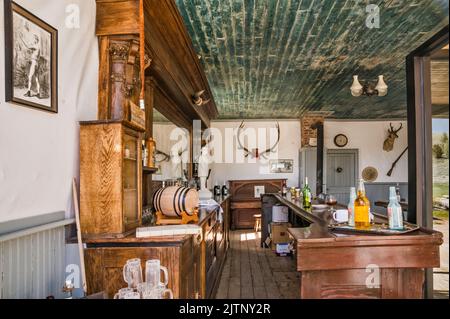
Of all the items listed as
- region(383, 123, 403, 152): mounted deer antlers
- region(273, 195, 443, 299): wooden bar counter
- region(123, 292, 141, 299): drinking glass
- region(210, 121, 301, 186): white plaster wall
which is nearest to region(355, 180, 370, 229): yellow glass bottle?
region(273, 195, 443, 299): wooden bar counter

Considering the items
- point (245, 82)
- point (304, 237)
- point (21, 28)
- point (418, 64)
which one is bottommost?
point (304, 237)

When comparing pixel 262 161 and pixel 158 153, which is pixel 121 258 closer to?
pixel 158 153

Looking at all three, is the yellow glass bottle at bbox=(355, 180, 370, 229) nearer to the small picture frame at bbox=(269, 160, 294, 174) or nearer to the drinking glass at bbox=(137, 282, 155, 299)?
the drinking glass at bbox=(137, 282, 155, 299)

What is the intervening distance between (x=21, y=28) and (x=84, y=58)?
49 centimetres

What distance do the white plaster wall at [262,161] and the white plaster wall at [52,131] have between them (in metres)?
6.65

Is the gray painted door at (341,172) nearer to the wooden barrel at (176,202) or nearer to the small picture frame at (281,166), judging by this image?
the small picture frame at (281,166)

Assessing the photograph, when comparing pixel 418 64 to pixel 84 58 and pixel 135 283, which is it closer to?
pixel 135 283

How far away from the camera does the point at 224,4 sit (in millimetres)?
2980

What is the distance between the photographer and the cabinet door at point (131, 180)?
1989 mm

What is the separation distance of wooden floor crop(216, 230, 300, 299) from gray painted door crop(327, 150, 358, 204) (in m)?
3.36

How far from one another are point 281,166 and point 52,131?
7.27 meters

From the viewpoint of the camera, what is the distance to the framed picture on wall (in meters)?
1.49

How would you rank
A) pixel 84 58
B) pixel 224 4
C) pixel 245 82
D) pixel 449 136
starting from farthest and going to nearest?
pixel 245 82
pixel 224 4
pixel 84 58
pixel 449 136

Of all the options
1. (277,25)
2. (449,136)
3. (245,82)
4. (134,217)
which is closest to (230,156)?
(245,82)
